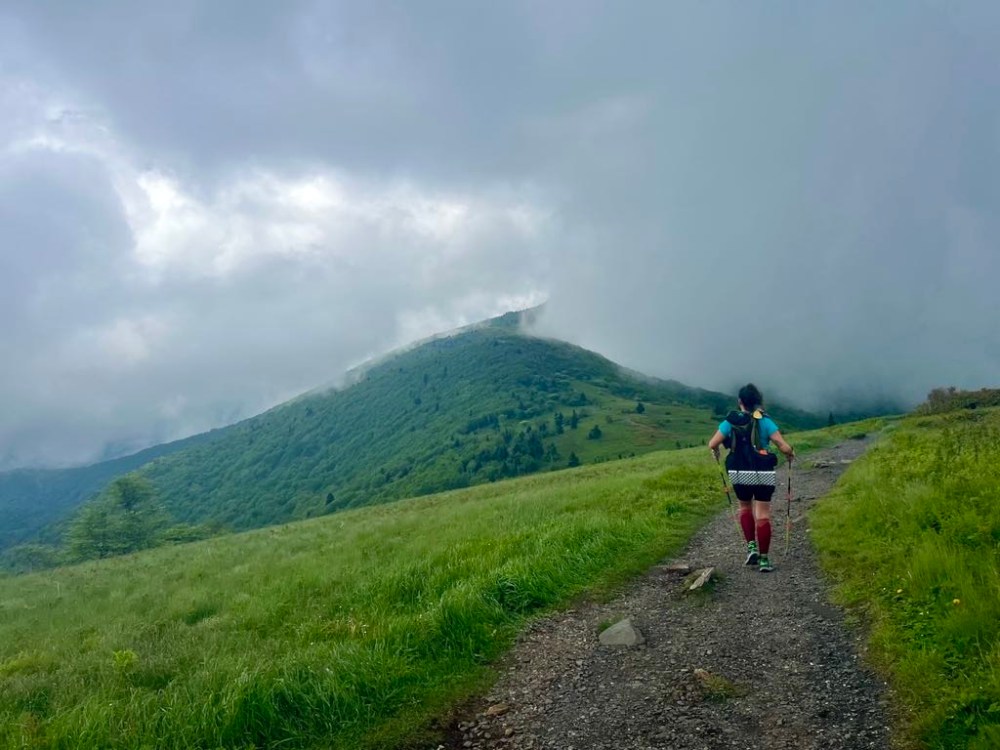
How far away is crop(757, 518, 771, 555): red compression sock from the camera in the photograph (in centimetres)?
1133

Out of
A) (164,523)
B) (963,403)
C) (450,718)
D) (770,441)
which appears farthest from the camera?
(164,523)

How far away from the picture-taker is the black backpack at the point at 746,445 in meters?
11.4

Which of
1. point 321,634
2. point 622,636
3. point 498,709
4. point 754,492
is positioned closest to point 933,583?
point 754,492

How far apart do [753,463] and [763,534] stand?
1.20 meters

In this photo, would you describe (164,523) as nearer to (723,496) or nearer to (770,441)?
(723,496)

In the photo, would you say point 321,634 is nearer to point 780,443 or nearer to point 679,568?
point 679,568

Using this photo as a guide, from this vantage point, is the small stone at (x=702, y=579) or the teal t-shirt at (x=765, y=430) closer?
the small stone at (x=702, y=579)

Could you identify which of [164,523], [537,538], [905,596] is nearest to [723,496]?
[537,538]

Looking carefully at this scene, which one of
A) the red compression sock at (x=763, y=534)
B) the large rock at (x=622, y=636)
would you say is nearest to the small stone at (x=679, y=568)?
the red compression sock at (x=763, y=534)

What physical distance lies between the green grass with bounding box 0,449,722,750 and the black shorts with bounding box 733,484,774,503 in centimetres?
225

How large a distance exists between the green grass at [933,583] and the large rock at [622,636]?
274 cm

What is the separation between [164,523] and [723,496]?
294 feet

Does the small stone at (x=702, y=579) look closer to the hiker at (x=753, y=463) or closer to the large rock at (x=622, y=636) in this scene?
the hiker at (x=753, y=463)

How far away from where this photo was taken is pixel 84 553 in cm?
7450
